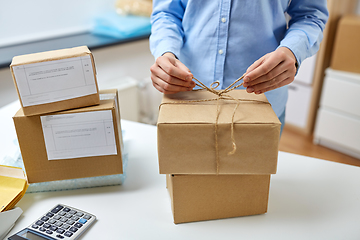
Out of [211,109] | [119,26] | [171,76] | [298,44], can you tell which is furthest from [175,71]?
[119,26]

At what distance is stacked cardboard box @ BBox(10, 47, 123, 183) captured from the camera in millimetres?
764

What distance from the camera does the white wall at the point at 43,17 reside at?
6.11 feet

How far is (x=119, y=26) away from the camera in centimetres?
211

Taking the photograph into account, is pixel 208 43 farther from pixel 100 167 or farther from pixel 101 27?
pixel 101 27

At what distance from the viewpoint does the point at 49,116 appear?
792mm

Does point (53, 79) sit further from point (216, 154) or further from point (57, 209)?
point (216, 154)

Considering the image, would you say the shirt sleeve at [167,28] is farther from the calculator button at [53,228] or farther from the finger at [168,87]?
the calculator button at [53,228]

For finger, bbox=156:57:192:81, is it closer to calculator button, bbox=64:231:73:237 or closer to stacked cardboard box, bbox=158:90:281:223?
stacked cardboard box, bbox=158:90:281:223

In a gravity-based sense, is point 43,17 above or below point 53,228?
above

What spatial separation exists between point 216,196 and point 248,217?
0.34 ft

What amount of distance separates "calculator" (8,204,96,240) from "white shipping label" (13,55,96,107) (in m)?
0.27

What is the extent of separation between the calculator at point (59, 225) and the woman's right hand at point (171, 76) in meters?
0.35

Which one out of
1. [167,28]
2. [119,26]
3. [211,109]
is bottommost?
[119,26]

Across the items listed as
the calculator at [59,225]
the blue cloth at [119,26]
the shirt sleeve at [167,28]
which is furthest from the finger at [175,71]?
the blue cloth at [119,26]
